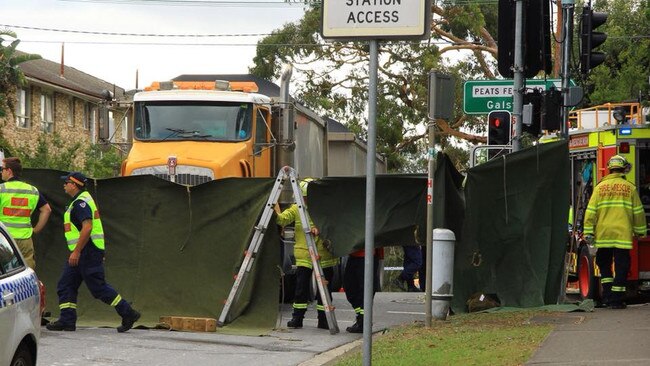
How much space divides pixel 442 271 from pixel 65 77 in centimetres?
4368

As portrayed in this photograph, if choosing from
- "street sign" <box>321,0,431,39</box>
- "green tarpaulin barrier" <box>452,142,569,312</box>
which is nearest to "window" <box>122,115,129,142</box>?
"green tarpaulin barrier" <box>452,142,569,312</box>

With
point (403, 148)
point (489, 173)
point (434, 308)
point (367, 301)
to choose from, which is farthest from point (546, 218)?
point (403, 148)

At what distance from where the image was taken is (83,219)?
1365 cm

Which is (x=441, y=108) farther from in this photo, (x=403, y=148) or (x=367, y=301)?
(x=403, y=148)

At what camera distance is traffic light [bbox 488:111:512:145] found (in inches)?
714

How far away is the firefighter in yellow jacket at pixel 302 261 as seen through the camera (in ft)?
48.1

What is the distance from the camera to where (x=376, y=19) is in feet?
27.5

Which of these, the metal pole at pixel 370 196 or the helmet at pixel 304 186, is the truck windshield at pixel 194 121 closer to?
the helmet at pixel 304 186

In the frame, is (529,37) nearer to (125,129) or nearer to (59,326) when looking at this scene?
(125,129)

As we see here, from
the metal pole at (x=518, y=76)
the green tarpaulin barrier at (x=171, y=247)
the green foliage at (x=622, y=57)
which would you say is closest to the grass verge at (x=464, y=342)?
the green tarpaulin barrier at (x=171, y=247)

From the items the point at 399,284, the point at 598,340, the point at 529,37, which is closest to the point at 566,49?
the point at 529,37

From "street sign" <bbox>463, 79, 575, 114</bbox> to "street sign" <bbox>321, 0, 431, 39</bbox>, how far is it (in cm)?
1052

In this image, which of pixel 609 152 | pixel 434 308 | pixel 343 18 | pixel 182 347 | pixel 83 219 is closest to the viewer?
pixel 343 18

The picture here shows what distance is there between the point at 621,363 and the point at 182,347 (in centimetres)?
467
